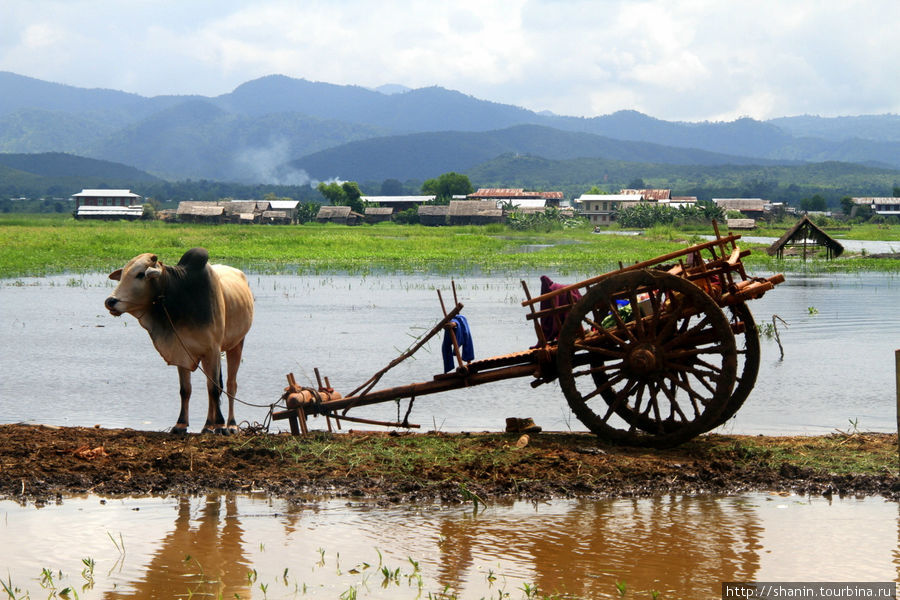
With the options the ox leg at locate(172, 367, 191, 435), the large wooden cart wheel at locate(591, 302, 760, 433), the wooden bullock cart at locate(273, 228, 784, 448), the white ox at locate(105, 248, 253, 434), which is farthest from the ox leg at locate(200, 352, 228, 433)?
the large wooden cart wheel at locate(591, 302, 760, 433)

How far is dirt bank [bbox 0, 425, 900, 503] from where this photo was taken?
29.0 feet

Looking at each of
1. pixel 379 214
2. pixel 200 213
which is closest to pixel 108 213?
pixel 200 213

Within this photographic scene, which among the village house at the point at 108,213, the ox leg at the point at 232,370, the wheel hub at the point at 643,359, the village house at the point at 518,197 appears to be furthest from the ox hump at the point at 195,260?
the village house at the point at 518,197

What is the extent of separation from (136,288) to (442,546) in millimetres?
4617

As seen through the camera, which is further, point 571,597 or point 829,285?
point 829,285

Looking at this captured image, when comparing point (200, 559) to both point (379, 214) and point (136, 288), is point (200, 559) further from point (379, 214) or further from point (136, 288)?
point (379, 214)

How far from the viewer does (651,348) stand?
9.21m

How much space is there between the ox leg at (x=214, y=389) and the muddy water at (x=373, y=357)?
1594mm

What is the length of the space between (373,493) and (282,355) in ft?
36.7

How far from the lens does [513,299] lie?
102ft

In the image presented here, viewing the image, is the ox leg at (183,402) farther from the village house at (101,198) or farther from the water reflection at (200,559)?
the village house at (101,198)

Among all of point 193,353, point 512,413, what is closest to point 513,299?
point 512,413

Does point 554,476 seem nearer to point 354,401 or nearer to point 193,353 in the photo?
point 354,401

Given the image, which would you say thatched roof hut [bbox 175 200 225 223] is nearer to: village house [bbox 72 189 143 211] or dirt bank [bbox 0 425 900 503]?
village house [bbox 72 189 143 211]
